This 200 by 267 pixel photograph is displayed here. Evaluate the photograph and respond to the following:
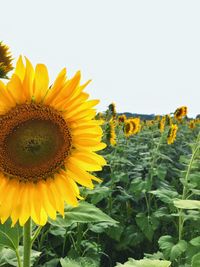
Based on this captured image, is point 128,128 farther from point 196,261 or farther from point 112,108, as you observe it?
point 196,261

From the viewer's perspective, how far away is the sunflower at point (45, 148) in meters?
1.45

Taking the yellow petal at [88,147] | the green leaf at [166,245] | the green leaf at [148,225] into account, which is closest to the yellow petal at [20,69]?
the yellow petal at [88,147]

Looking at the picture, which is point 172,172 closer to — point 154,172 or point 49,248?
point 154,172

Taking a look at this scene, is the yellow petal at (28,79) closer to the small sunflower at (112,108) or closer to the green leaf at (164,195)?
the green leaf at (164,195)

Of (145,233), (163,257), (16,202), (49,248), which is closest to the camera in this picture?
(16,202)

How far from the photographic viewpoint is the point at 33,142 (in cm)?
152

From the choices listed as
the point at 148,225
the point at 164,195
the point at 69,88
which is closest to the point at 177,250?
the point at 164,195

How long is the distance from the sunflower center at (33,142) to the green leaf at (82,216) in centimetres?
16

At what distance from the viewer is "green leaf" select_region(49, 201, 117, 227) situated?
1544mm

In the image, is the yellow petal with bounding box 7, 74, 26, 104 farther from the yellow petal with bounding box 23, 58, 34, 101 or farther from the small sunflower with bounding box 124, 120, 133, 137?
the small sunflower with bounding box 124, 120, 133, 137

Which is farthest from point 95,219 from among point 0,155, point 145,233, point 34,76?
point 145,233

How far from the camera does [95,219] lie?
1550mm

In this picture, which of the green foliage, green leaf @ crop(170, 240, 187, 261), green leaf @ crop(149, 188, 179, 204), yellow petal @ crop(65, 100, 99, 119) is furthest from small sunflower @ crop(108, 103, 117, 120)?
yellow petal @ crop(65, 100, 99, 119)

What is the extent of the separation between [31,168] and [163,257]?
8.01 feet
